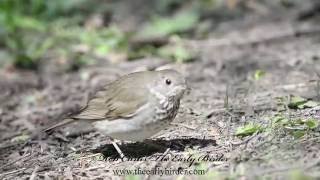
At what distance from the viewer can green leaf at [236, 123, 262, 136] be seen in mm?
4539

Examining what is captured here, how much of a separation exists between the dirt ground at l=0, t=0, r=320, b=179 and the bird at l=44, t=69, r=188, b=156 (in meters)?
0.24

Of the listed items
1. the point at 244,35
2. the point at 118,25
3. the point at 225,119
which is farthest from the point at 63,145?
the point at 118,25

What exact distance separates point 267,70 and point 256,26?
7.80 feet

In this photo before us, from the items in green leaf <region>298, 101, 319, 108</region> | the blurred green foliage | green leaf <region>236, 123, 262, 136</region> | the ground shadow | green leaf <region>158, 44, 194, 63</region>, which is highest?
the blurred green foliage

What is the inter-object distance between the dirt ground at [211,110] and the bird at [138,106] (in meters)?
0.24

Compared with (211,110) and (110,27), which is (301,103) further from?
(110,27)

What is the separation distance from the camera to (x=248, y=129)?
4.56 metres

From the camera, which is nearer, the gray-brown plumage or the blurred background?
the gray-brown plumage

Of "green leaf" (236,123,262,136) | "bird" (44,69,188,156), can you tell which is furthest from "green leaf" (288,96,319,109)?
"bird" (44,69,188,156)

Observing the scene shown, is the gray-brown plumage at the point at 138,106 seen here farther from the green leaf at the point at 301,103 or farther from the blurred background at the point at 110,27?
the blurred background at the point at 110,27

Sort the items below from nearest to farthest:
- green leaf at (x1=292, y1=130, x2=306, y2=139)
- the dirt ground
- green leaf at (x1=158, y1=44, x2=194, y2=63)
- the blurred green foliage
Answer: the dirt ground → green leaf at (x1=292, y1=130, x2=306, y2=139) → green leaf at (x1=158, y1=44, x2=194, y2=63) → the blurred green foliage

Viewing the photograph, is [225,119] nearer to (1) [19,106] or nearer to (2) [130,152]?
(2) [130,152]

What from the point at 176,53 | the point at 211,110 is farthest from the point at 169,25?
the point at 211,110

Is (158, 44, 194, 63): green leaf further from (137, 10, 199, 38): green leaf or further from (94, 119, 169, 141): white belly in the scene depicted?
(94, 119, 169, 141): white belly
